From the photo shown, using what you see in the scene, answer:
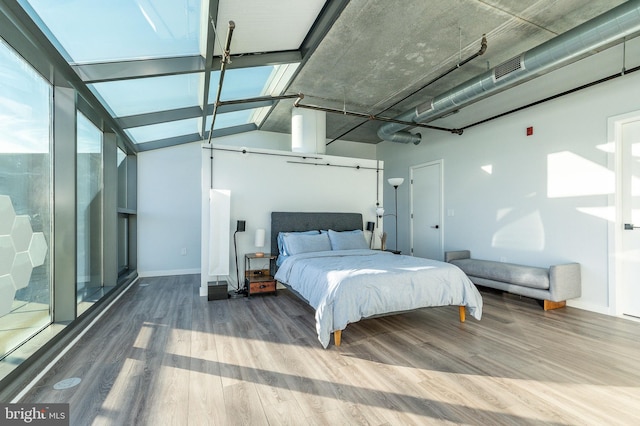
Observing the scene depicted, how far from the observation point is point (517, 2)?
2.89 metres

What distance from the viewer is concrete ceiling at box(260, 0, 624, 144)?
3.01 metres

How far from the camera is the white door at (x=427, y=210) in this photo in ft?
21.0

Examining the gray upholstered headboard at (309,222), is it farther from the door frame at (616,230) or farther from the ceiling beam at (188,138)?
the door frame at (616,230)

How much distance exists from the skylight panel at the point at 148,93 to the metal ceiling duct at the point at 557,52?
3.74 m

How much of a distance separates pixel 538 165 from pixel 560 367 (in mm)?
3257

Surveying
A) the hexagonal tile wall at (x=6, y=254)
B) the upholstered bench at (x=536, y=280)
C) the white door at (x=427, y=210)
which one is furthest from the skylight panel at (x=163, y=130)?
the upholstered bench at (x=536, y=280)

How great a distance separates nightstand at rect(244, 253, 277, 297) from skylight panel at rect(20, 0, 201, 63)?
307 cm

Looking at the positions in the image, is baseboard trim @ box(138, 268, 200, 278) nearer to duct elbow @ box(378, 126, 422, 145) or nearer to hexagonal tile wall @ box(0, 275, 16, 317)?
hexagonal tile wall @ box(0, 275, 16, 317)

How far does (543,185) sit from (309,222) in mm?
3789

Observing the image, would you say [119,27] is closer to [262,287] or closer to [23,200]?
[23,200]

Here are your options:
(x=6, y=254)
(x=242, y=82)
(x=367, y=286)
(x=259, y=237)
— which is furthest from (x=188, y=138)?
(x=367, y=286)

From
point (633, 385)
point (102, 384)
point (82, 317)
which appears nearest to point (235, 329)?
point (102, 384)

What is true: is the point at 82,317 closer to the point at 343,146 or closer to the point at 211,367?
the point at 211,367

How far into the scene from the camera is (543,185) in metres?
4.52
